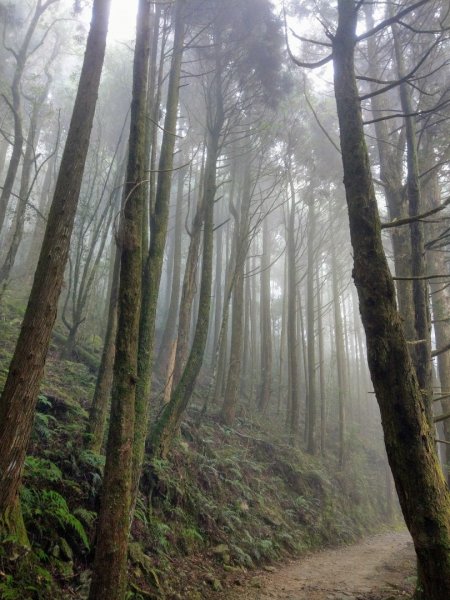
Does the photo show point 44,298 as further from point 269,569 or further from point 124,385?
point 269,569

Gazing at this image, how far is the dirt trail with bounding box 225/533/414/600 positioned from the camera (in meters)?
5.64

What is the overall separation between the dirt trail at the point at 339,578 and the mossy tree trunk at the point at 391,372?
288cm

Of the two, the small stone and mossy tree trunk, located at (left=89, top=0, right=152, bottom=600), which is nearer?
mossy tree trunk, located at (left=89, top=0, right=152, bottom=600)

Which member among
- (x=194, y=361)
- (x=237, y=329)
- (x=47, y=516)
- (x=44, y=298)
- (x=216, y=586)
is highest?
(x=237, y=329)

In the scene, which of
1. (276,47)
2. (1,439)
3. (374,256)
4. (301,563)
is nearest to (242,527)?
(301,563)

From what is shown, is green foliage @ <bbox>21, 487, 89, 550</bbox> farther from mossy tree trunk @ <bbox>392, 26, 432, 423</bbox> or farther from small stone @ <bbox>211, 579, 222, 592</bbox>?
mossy tree trunk @ <bbox>392, 26, 432, 423</bbox>

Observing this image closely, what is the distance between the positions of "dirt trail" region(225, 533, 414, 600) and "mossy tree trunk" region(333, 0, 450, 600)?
2.88m

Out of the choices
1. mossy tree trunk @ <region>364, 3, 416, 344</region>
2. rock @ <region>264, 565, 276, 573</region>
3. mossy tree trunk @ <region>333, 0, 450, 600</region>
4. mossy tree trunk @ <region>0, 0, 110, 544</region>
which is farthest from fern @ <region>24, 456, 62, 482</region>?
mossy tree trunk @ <region>364, 3, 416, 344</region>

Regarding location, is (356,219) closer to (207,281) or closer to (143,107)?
(143,107)

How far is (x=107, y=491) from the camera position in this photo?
144 inches

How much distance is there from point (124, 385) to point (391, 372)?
2.38m

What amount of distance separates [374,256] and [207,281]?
19.3 ft

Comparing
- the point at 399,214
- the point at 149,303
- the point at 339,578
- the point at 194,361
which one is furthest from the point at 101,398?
the point at 399,214

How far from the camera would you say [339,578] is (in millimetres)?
6734
